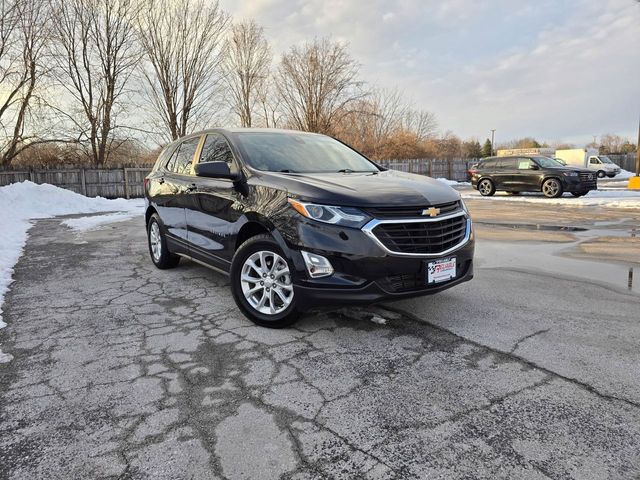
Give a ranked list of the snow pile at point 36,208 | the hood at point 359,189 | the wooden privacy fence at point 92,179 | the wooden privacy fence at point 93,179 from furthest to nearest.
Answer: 1. the wooden privacy fence at point 93,179
2. the wooden privacy fence at point 92,179
3. the snow pile at point 36,208
4. the hood at point 359,189

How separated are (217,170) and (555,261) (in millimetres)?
4860

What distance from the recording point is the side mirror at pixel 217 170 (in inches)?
157

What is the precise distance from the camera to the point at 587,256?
252 inches

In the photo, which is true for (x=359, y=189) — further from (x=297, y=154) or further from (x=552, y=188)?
(x=552, y=188)

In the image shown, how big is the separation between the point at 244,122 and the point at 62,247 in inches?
887

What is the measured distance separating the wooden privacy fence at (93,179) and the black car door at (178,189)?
719 inches

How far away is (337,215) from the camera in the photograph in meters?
3.29

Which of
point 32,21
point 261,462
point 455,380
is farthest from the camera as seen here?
point 32,21

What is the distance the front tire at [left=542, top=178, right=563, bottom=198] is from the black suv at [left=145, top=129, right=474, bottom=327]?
14447 mm

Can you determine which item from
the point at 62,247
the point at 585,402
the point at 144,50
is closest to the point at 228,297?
the point at 585,402

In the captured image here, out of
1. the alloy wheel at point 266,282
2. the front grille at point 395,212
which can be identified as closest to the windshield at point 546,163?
the front grille at point 395,212

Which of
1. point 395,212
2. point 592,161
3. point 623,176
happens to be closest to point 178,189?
point 395,212

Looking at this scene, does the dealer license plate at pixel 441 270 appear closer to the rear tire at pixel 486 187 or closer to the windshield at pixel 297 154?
the windshield at pixel 297 154

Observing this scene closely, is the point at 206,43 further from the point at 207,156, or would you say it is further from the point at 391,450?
the point at 391,450
